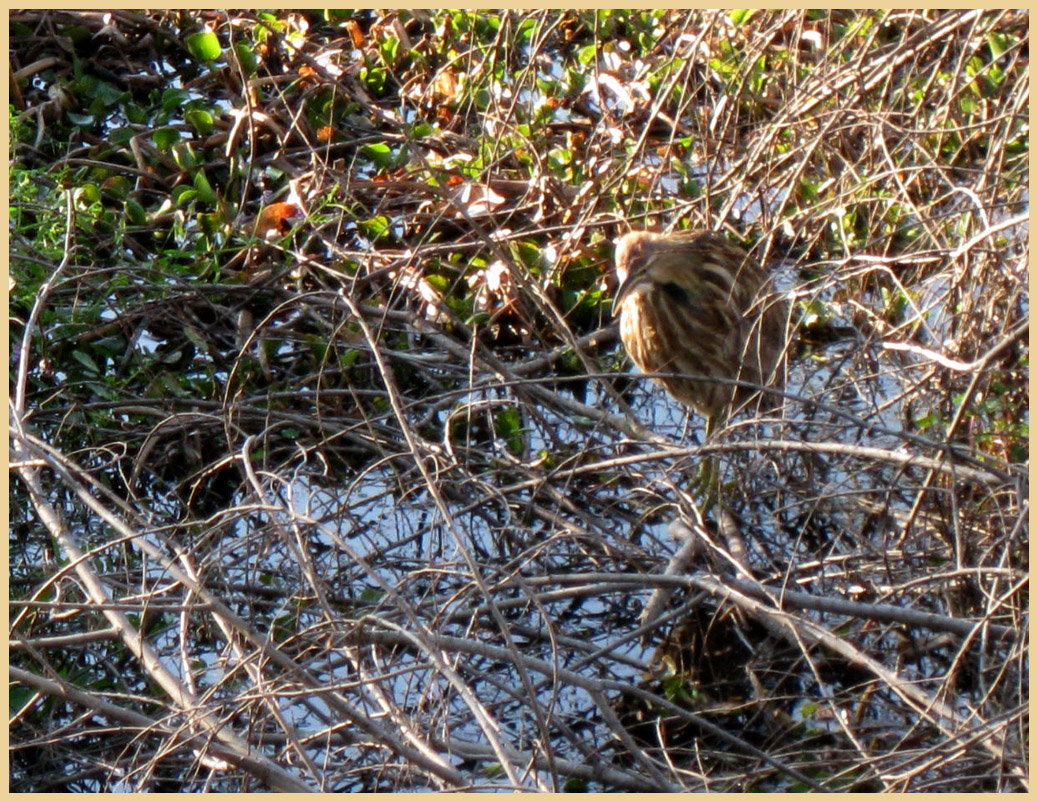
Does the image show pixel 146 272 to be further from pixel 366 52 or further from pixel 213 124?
pixel 366 52

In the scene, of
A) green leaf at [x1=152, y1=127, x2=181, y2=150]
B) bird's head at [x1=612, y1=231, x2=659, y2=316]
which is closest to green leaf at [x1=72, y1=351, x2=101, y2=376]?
green leaf at [x1=152, y1=127, x2=181, y2=150]

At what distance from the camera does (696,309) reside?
4164 mm

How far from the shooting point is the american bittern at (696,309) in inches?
162

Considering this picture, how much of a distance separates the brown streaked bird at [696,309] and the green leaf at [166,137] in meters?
2.12

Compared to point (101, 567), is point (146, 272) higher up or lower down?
higher up

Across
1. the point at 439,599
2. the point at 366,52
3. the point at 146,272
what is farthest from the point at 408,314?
the point at 366,52

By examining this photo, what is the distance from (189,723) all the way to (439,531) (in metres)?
1.24

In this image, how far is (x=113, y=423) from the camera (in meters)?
4.11

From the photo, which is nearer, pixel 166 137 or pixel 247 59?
pixel 166 137

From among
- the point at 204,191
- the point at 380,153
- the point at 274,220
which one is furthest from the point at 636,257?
the point at 204,191

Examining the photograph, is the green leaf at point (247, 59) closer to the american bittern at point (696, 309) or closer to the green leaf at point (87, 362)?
the green leaf at point (87, 362)

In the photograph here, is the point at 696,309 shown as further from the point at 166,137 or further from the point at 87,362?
the point at 166,137

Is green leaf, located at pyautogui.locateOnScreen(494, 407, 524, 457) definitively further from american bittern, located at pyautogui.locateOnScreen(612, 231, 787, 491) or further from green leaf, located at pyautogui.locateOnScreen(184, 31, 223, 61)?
green leaf, located at pyautogui.locateOnScreen(184, 31, 223, 61)

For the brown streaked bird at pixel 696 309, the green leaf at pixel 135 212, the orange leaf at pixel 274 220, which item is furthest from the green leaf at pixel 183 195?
the brown streaked bird at pixel 696 309
